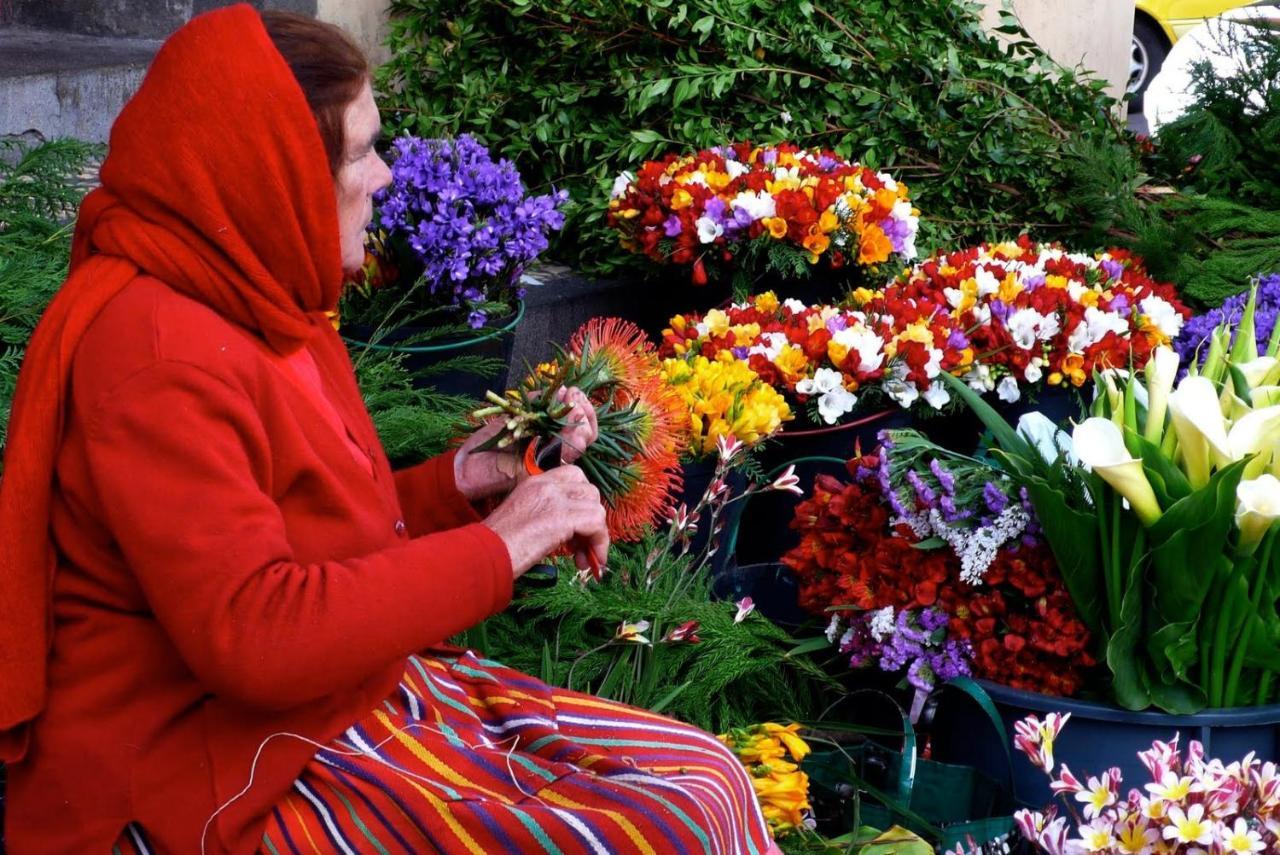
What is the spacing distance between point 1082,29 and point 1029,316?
13.8 feet

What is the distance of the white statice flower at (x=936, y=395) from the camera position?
Answer: 3258mm

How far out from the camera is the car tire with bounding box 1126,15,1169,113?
10297 mm

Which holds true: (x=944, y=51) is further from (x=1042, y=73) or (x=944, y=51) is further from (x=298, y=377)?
(x=298, y=377)

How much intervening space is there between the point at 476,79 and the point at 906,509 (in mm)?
2553

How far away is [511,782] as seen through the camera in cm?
163

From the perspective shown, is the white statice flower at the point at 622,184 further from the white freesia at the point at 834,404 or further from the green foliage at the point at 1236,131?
the green foliage at the point at 1236,131

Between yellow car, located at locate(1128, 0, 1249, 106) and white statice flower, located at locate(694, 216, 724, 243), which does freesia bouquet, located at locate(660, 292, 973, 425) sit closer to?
white statice flower, located at locate(694, 216, 724, 243)

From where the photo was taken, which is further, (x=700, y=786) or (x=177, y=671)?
(x=700, y=786)

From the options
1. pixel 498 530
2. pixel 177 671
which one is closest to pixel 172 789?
pixel 177 671

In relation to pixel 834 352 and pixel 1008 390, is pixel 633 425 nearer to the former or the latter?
pixel 834 352

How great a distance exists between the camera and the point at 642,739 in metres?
1.76

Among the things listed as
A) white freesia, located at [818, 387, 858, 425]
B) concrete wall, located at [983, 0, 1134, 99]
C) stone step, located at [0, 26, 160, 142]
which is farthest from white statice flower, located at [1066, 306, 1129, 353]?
concrete wall, located at [983, 0, 1134, 99]

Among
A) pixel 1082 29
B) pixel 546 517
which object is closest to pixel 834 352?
pixel 546 517

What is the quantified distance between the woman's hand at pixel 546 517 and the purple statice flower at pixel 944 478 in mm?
841
